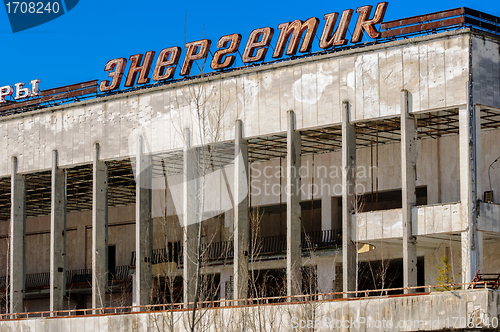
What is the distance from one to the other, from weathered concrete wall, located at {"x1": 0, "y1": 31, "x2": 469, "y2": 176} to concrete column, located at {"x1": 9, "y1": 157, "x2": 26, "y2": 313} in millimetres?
963

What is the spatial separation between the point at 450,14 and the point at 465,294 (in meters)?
12.2

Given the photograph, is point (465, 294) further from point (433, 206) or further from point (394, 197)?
point (394, 197)

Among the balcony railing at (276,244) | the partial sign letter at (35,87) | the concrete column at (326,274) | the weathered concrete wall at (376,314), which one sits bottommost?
the weathered concrete wall at (376,314)

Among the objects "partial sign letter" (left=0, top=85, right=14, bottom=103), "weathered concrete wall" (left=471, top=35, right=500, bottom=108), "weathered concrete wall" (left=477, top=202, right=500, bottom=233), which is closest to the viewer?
"weathered concrete wall" (left=477, top=202, right=500, bottom=233)

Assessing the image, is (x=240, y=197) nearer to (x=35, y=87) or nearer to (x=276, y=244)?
(x=276, y=244)

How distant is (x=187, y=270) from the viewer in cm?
3944

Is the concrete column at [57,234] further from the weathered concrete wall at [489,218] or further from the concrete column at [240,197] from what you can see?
the weathered concrete wall at [489,218]

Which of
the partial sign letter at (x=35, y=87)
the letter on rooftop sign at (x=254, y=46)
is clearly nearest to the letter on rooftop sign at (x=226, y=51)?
the letter on rooftop sign at (x=254, y=46)

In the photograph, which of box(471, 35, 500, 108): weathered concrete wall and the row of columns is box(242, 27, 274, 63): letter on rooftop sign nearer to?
the row of columns

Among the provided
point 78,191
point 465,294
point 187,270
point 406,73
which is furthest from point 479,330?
point 78,191

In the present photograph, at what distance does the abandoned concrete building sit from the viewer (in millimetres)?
34188

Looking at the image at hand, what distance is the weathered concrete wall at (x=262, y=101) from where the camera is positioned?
3466cm

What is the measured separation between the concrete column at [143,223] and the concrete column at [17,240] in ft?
27.8

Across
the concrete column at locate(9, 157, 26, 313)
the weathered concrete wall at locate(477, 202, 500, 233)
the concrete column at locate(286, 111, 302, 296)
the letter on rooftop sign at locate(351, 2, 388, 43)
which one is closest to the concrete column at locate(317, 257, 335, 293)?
the concrete column at locate(286, 111, 302, 296)
